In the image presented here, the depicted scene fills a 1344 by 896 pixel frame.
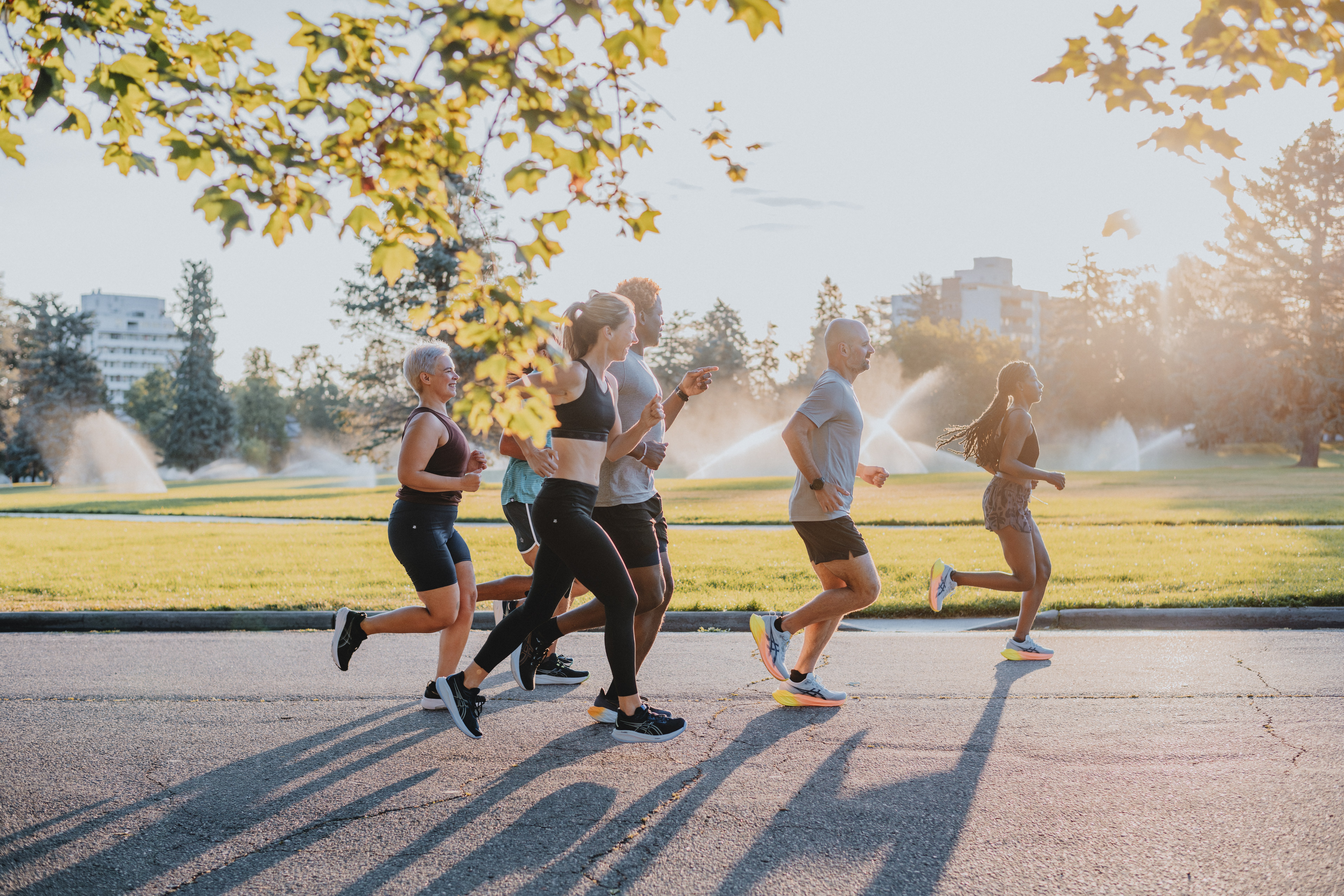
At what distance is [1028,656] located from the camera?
6758mm

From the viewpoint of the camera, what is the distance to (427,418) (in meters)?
5.27

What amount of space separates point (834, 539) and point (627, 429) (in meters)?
1.20

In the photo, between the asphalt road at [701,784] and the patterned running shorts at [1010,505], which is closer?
the asphalt road at [701,784]

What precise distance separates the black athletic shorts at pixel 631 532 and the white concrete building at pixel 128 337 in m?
180

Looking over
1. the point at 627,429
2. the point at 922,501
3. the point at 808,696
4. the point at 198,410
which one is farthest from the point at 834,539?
the point at 198,410

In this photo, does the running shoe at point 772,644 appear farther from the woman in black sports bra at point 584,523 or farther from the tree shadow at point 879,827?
the tree shadow at point 879,827

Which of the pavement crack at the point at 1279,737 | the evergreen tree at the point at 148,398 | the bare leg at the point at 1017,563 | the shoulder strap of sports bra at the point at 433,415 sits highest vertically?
the evergreen tree at the point at 148,398

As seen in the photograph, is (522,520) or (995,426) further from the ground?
(995,426)

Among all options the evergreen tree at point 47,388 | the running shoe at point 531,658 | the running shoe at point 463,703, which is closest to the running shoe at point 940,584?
the running shoe at point 531,658

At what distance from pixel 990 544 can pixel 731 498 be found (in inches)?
520

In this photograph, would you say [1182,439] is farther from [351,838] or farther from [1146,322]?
[351,838]

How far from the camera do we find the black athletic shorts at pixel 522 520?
20.6ft

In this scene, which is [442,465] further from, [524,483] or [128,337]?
[128,337]

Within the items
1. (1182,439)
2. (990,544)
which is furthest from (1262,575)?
(1182,439)
